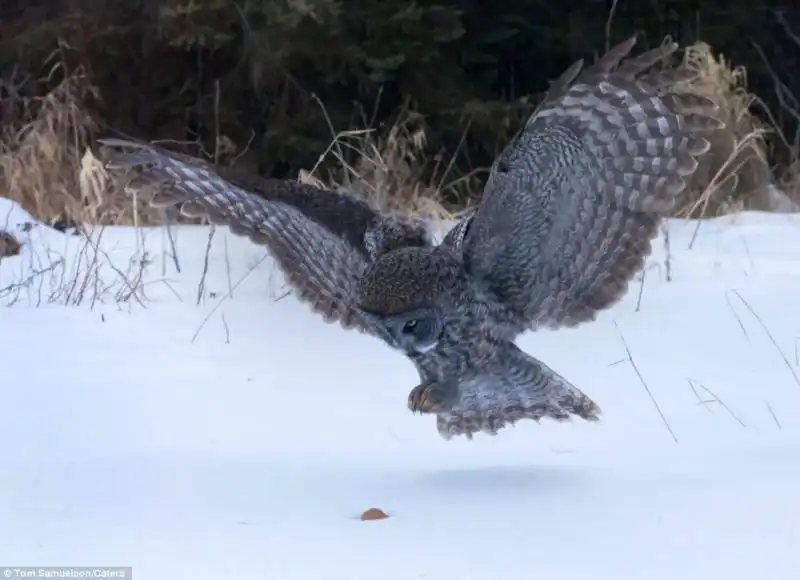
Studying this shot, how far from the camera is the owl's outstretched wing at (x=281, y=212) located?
11.9 feet

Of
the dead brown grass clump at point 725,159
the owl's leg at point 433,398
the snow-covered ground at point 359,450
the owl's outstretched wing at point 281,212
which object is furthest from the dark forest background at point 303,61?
the owl's leg at point 433,398

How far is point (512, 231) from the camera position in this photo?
11.7 feet

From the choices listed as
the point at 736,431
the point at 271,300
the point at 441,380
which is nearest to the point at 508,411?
the point at 441,380

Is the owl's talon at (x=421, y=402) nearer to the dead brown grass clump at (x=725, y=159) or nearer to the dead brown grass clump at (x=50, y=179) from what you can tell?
the dead brown grass clump at (x=50, y=179)

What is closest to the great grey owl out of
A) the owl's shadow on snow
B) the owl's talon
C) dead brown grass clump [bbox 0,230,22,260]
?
the owl's talon

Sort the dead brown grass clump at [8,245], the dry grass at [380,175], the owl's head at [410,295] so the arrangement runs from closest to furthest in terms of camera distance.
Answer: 1. the owl's head at [410,295]
2. the dead brown grass clump at [8,245]
3. the dry grass at [380,175]

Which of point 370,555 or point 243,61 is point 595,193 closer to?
point 370,555

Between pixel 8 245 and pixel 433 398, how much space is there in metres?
4.07

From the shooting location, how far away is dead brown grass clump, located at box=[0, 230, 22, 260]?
688 cm

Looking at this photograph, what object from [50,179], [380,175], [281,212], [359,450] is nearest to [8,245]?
[50,179]

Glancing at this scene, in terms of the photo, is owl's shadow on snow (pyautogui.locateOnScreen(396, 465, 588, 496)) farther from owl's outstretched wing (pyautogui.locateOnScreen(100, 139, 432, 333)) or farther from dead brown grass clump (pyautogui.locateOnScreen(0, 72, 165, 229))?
dead brown grass clump (pyautogui.locateOnScreen(0, 72, 165, 229))

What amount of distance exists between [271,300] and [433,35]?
6763mm

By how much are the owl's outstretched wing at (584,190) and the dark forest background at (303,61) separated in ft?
26.4

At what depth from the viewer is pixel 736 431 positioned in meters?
3.67
